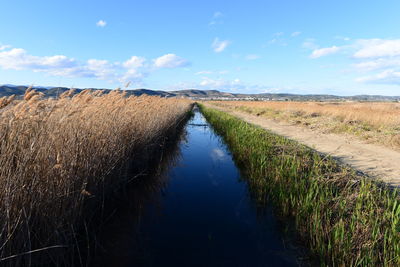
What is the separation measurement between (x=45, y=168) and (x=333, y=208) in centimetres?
396

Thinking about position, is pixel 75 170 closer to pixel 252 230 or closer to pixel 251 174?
pixel 252 230

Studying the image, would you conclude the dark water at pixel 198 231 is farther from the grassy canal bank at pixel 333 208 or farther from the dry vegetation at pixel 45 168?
the dry vegetation at pixel 45 168

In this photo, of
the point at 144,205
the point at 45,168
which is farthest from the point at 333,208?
the point at 45,168

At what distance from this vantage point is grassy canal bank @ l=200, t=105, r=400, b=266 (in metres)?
2.76

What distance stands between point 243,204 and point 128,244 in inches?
102

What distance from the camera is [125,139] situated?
217 inches

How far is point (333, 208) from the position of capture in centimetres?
375

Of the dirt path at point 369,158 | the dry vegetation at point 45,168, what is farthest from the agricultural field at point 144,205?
the dirt path at point 369,158

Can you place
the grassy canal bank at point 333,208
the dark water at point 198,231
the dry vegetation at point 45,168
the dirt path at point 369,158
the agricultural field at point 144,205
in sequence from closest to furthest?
the dry vegetation at point 45,168 < the agricultural field at point 144,205 < the grassy canal bank at point 333,208 < the dark water at point 198,231 < the dirt path at point 369,158

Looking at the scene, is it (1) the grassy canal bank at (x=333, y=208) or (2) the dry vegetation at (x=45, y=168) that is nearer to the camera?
(2) the dry vegetation at (x=45, y=168)

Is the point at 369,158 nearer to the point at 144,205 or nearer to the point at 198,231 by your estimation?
the point at 198,231

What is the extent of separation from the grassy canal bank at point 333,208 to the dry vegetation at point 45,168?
294 centimetres

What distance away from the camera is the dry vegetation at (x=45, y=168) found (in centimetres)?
221

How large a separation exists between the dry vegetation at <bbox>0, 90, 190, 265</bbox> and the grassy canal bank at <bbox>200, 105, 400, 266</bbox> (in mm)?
2937
